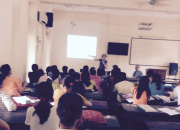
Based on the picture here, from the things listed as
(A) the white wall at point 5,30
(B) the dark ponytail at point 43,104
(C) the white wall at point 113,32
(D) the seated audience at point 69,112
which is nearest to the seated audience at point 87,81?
(A) the white wall at point 5,30

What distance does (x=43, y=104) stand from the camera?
4.83 feet

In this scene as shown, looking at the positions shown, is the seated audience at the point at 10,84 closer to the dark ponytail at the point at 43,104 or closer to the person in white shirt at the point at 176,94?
the dark ponytail at the point at 43,104

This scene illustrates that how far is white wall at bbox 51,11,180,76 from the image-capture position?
7590 mm

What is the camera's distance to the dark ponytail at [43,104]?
1.46m

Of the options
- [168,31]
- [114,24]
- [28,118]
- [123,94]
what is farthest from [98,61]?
[28,118]

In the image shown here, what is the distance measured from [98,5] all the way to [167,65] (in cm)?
501

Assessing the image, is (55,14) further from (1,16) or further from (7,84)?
(7,84)

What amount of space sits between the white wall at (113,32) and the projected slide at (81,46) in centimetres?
22

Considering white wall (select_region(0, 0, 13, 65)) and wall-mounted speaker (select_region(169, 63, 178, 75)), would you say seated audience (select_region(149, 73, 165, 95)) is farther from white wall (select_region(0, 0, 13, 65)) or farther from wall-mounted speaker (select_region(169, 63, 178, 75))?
wall-mounted speaker (select_region(169, 63, 178, 75))

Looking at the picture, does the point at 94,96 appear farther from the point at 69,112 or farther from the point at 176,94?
the point at 69,112

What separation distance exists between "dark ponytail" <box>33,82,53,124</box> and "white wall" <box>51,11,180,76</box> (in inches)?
247

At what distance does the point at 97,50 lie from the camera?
779cm

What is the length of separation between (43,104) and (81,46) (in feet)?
21.2

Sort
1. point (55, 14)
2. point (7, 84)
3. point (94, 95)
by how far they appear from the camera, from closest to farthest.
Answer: point (7, 84) → point (94, 95) → point (55, 14)
